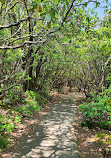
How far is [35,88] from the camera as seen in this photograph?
14.9 m

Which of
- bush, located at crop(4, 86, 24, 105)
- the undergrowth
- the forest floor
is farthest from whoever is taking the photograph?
bush, located at crop(4, 86, 24, 105)

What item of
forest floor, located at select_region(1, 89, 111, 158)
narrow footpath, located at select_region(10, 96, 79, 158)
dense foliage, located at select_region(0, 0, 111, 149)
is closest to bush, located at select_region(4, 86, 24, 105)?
dense foliage, located at select_region(0, 0, 111, 149)

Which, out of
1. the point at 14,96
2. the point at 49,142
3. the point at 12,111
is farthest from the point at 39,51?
the point at 49,142

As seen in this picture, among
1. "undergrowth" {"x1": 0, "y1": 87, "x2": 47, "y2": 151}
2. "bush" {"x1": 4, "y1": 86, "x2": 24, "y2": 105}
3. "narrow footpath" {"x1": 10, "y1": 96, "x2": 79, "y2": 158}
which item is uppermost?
"bush" {"x1": 4, "y1": 86, "x2": 24, "y2": 105}

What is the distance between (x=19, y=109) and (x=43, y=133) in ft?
9.35

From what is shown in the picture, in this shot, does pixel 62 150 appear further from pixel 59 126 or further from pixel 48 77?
pixel 48 77

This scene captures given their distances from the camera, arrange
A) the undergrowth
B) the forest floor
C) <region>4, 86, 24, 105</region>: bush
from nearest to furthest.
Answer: the forest floor < the undergrowth < <region>4, 86, 24, 105</region>: bush

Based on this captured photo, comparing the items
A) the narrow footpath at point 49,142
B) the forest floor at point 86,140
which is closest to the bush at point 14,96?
the forest floor at point 86,140

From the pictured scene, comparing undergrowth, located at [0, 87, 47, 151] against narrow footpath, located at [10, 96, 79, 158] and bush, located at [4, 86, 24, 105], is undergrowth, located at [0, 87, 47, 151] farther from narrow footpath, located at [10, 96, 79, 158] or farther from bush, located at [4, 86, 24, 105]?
narrow footpath, located at [10, 96, 79, 158]

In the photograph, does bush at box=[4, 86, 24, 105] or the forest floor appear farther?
bush at box=[4, 86, 24, 105]

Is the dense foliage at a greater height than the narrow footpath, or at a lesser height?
greater

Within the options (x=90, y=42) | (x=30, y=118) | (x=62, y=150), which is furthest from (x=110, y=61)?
(x=62, y=150)

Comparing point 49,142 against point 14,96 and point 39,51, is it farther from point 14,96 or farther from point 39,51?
point 39,51

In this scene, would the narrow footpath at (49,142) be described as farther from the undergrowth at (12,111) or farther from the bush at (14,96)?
the bush at (14,96)
